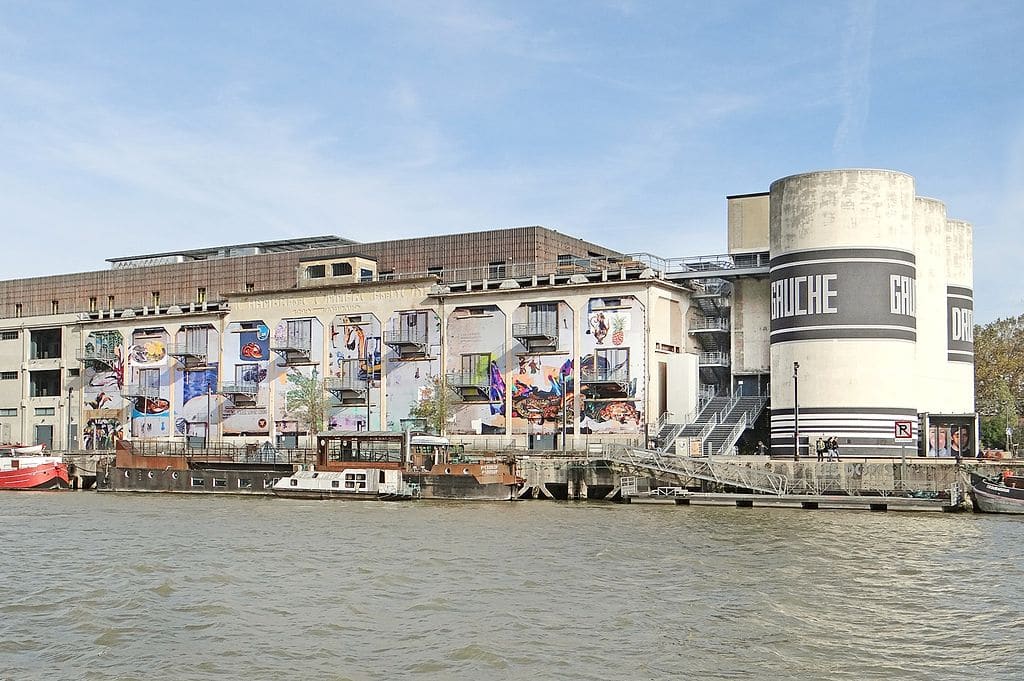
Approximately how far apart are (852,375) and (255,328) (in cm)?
4432

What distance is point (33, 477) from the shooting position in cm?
7988

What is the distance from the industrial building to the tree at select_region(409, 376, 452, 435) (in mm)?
292

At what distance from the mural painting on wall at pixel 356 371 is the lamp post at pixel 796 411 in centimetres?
2919

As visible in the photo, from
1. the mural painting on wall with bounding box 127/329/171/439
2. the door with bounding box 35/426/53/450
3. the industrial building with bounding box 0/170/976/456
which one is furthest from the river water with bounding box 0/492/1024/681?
the door with bounding box 35/426/53/450

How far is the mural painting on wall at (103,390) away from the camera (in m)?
98.1

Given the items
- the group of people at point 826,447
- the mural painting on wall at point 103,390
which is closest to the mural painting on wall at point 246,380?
the mural painting on wall at point 103,390

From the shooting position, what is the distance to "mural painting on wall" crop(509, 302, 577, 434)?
78062 millimetres

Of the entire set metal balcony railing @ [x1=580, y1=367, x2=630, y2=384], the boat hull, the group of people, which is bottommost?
the boat hull

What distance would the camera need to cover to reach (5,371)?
10638 cm

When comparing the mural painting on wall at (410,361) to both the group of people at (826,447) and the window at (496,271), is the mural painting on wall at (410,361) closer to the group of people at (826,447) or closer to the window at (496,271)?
the window at (496,271)

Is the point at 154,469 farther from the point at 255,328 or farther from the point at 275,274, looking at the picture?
the point at 275,274

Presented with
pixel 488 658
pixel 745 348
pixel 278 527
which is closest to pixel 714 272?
pixel 745 348

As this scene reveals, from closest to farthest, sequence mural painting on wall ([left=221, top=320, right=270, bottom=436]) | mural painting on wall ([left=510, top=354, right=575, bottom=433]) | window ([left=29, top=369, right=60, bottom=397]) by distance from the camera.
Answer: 1. mural painting on wall ([left=510, top=354, right=575, bottom=433])
2. mural painting on wall ([left=221, top=320, right=270, bottom=436])
3. window ([left=29, top=369, right=60, bottom=397])

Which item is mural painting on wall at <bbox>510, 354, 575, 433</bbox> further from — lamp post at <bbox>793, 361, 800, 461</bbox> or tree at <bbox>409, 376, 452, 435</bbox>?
lamp post at <bbox>793, 361, 800, 461</bbox>
